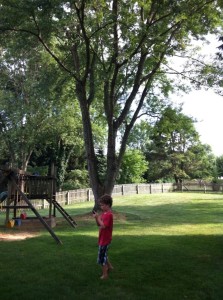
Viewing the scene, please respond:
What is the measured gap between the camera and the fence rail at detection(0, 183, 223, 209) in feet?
105

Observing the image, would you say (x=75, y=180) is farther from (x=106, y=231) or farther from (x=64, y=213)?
(x=106, y=231)

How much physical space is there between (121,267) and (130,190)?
112 ft

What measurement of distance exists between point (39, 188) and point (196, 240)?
6.84 metres

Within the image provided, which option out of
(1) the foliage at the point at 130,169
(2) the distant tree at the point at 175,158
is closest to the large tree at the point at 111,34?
(1) the foliage at the point at 130,169

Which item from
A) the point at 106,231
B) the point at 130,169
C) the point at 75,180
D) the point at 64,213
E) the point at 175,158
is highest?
the point at 175,158

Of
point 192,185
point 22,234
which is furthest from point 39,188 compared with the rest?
point 192,185

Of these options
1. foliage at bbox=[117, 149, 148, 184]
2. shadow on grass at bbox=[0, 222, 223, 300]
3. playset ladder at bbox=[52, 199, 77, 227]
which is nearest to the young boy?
shadow on grass at bbox=[0, 222, 223, 300]

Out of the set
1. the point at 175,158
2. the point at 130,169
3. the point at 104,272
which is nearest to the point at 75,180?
the point at 130,169

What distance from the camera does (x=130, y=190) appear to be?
42.3 meters

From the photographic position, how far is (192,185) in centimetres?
5059

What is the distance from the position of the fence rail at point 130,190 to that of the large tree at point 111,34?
31.6 ft

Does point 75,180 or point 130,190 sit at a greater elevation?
point 75,180

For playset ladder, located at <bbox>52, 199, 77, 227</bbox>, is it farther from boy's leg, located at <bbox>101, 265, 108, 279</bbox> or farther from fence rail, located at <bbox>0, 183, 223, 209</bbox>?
boy's leg, located at <bbox>101, 265, 108, 279</bbox>

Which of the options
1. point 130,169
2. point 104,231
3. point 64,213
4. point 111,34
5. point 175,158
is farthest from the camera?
A: point 175,158
